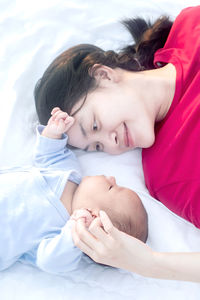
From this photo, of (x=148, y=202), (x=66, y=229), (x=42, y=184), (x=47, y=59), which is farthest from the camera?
(x=47, y=59)

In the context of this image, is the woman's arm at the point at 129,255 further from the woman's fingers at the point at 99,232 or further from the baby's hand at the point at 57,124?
the baby's hand at the point at 57,124

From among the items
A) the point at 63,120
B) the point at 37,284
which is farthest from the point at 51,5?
the point at 37,284

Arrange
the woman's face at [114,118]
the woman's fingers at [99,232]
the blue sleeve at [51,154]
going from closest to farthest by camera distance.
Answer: the woman's fingers at [99,232] < the woman's face at [114,118] < the blue sleeve at [51,154]

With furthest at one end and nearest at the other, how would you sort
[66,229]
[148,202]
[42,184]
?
[148,202], [42,184], [66,229]

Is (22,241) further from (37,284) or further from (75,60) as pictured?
(75,60)

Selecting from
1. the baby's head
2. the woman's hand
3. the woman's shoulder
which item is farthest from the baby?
the woman's shoulder

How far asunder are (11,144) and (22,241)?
407 mm

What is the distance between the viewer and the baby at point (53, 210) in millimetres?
1052

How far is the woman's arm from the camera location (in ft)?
2.83

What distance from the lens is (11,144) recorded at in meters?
1.35

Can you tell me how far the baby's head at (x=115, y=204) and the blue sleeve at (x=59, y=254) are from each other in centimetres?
11

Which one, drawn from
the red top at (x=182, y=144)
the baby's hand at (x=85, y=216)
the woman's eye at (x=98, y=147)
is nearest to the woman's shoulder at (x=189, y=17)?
the red top at (x=182, y=144)

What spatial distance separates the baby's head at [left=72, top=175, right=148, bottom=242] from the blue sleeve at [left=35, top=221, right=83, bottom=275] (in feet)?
0.35

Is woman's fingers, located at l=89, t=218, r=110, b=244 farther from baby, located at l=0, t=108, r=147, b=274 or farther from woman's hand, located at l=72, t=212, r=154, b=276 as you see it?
baby, located at l=0, t=108, r=147, b=274
